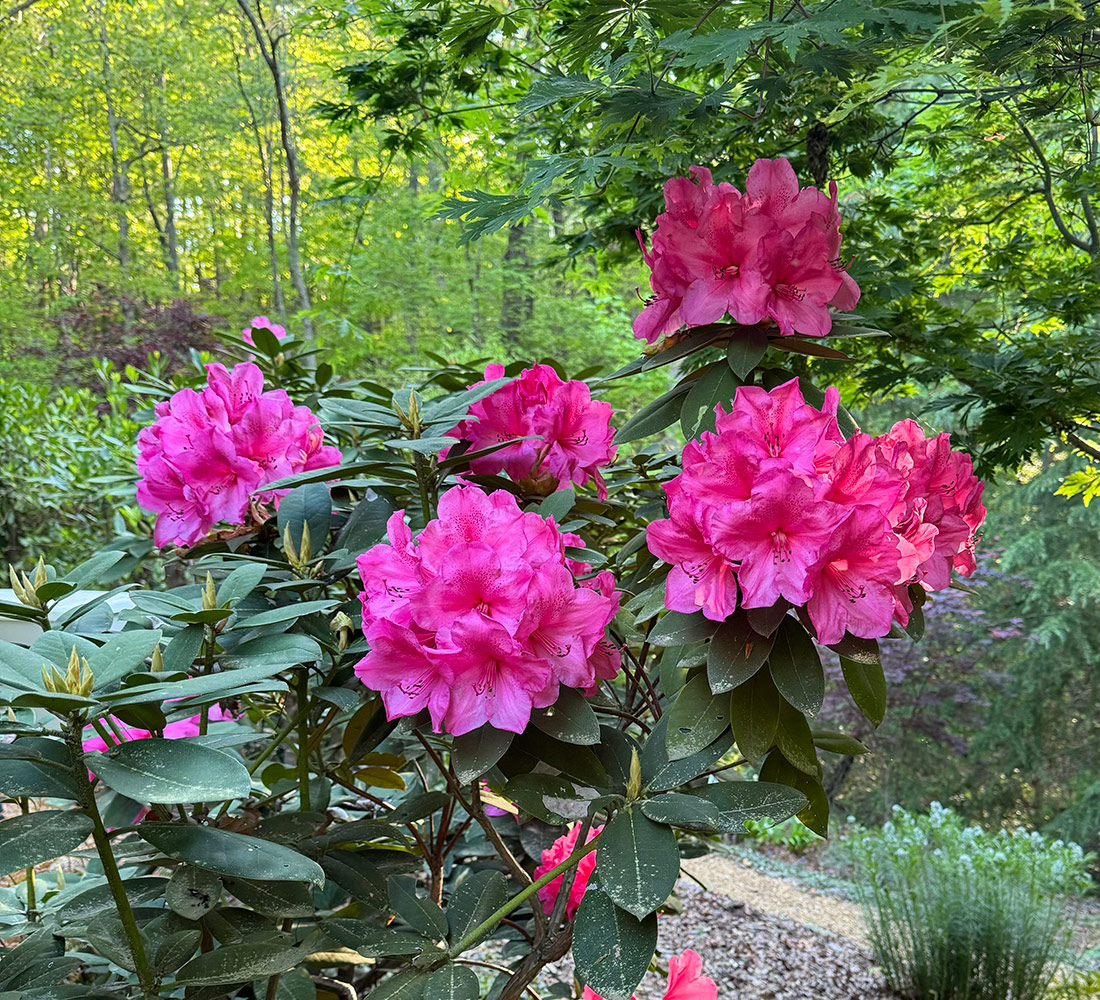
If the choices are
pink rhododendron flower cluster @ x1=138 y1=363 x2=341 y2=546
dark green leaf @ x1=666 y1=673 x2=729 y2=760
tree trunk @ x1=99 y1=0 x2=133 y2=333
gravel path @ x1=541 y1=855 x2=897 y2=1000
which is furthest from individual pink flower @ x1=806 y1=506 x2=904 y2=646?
tree trunk @ x1=99 y1=0 x2=133 y2=333

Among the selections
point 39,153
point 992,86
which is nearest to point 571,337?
point 992,86

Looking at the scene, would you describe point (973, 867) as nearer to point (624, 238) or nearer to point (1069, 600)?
point (624, 238)

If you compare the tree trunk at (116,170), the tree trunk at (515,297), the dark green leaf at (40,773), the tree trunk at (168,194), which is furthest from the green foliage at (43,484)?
the tree trunk at (168,194)

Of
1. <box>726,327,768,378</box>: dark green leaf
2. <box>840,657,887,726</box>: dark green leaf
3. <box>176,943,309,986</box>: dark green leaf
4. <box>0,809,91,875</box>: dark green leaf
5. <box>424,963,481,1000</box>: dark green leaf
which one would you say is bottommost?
<box>424,963,481,1000</box>: dark green leaf

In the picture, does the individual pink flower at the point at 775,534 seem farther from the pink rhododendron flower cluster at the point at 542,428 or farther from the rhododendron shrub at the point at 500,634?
the pink rhododendron flower cluster at the point at 542,428

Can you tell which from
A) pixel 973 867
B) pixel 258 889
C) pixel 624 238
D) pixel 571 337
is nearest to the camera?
pixel 258 889

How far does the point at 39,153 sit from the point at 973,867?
10635mm

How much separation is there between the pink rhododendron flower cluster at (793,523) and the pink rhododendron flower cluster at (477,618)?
9 centimetres

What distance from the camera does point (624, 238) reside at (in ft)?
5.44

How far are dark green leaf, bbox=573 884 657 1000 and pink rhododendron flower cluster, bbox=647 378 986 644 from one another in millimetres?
229

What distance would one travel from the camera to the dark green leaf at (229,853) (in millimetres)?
628

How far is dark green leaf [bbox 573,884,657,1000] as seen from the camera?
1.92 feet

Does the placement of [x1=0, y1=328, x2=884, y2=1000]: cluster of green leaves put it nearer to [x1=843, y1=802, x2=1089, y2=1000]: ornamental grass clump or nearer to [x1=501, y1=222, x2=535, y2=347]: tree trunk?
[x1=843, y1=802, x2=1089, y2=1000]: ornamental grass clump

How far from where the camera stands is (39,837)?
568 mm
